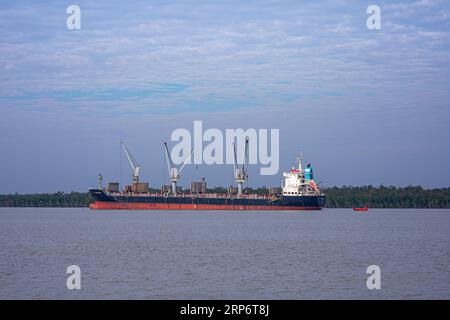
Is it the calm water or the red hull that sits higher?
the red hull

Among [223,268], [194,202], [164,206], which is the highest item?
[194,202]

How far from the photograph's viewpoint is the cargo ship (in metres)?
172

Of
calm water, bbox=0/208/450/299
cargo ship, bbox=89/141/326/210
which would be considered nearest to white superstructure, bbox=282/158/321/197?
cargo ship, bbox=89/141/326/210

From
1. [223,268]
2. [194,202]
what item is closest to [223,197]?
[194,202]

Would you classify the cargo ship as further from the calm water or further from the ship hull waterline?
the calm water

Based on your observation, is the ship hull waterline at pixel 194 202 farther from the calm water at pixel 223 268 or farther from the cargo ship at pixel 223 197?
the calm water at pixel 223 268

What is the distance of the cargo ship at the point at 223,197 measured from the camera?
564 ft

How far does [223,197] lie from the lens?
187375 millimetres

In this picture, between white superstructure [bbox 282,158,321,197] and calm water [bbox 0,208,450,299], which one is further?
white superstructure [bbox 282,158,321,197]

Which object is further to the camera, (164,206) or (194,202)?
(194,202)

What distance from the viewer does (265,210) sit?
19100 cm

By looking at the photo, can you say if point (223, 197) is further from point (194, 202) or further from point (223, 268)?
point (223, 268)

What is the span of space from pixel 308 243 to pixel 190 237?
15.2m
